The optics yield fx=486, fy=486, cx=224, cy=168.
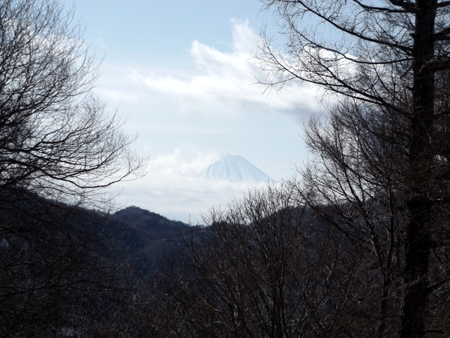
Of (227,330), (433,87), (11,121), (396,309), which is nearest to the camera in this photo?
(433,87)

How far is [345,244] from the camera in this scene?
12.4 m

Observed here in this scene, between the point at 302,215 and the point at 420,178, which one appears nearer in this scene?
the point at 420,178

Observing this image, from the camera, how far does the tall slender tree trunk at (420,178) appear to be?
256 inches

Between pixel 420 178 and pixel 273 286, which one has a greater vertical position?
pixel 420 178

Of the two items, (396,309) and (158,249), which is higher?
(158,249)

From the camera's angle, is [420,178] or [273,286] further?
[273,286]

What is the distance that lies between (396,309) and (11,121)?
8.49 meters

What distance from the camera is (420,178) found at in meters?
6.37

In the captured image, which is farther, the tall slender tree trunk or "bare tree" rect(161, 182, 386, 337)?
"bare tree" rect(161, 182, 386, 337)

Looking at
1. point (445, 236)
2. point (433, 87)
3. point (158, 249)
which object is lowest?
point (445, 236)

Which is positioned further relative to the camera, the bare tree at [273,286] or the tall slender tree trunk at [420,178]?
the bare tree at [273,286]

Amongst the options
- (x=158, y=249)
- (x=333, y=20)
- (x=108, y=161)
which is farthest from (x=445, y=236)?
(x=158, y=249)

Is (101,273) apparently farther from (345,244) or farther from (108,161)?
(345,244)

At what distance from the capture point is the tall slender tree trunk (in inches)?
256
